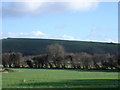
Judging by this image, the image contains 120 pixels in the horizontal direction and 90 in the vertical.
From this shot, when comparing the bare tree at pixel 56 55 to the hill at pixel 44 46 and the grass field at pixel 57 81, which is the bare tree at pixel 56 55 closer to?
the hill at pixel 44 46

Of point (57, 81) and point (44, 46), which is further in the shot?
point (44, 46)

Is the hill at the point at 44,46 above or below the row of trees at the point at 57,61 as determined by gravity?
above

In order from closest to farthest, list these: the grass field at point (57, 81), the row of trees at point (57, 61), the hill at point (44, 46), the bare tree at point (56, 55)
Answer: the grass field at point (57, 81) → the row of trees at point (57, 61) → the bare tree at point (56, 55) → the hill at point (44, 46)

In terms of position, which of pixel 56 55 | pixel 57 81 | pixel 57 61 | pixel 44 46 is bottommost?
pixel 57 61

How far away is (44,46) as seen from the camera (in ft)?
369

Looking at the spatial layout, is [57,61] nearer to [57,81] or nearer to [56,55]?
[56,55]

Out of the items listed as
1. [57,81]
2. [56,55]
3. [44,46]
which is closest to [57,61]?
[56,55]

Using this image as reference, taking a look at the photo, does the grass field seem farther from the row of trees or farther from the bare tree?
the bare tree

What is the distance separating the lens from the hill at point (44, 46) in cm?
10712

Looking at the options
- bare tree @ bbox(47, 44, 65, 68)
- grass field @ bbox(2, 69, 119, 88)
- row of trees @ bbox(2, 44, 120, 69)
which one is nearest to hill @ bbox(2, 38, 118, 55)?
bare tree @ bbox(47, 44, 65, 68)

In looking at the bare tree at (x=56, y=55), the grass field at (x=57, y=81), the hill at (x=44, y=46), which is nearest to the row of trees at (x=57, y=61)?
the bare tree at (x=56, y=55)

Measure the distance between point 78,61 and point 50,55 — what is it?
11754 mm

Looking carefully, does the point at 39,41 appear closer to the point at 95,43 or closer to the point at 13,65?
the point at 95,43

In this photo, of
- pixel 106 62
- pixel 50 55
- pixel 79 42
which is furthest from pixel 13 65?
pixel 79 42
